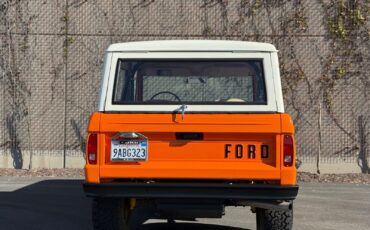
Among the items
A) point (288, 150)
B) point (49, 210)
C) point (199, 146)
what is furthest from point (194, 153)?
point (49, 210)

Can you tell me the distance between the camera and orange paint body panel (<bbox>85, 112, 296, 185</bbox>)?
629 cm

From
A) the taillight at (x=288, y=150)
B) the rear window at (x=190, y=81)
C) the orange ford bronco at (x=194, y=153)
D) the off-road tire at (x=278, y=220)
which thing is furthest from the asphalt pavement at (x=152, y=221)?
the taillight at (x=288, y=150)

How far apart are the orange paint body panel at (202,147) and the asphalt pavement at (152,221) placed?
6.99ft

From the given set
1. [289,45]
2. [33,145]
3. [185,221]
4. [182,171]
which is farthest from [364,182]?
[182,171]

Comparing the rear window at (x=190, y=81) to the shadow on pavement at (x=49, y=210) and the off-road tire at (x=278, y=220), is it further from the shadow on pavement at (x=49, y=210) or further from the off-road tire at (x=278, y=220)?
the shadow on pavement at (x=49, y=210)

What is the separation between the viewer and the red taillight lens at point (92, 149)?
6.34m

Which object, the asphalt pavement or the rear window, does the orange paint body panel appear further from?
the asphalt pavement

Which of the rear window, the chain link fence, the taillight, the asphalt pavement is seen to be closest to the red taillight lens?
the rear window

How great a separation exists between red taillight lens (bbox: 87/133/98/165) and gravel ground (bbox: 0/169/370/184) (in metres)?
7.88

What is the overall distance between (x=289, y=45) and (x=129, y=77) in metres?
8.58

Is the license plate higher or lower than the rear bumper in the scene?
higher

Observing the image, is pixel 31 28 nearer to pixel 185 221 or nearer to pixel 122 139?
pixel 185 221

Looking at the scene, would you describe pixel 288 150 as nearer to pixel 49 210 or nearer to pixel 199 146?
pixel 199 146

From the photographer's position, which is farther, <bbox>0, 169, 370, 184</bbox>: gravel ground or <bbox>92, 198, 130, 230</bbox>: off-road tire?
<bbox>0, 169, 370, 184</bbox>: gravel ground
